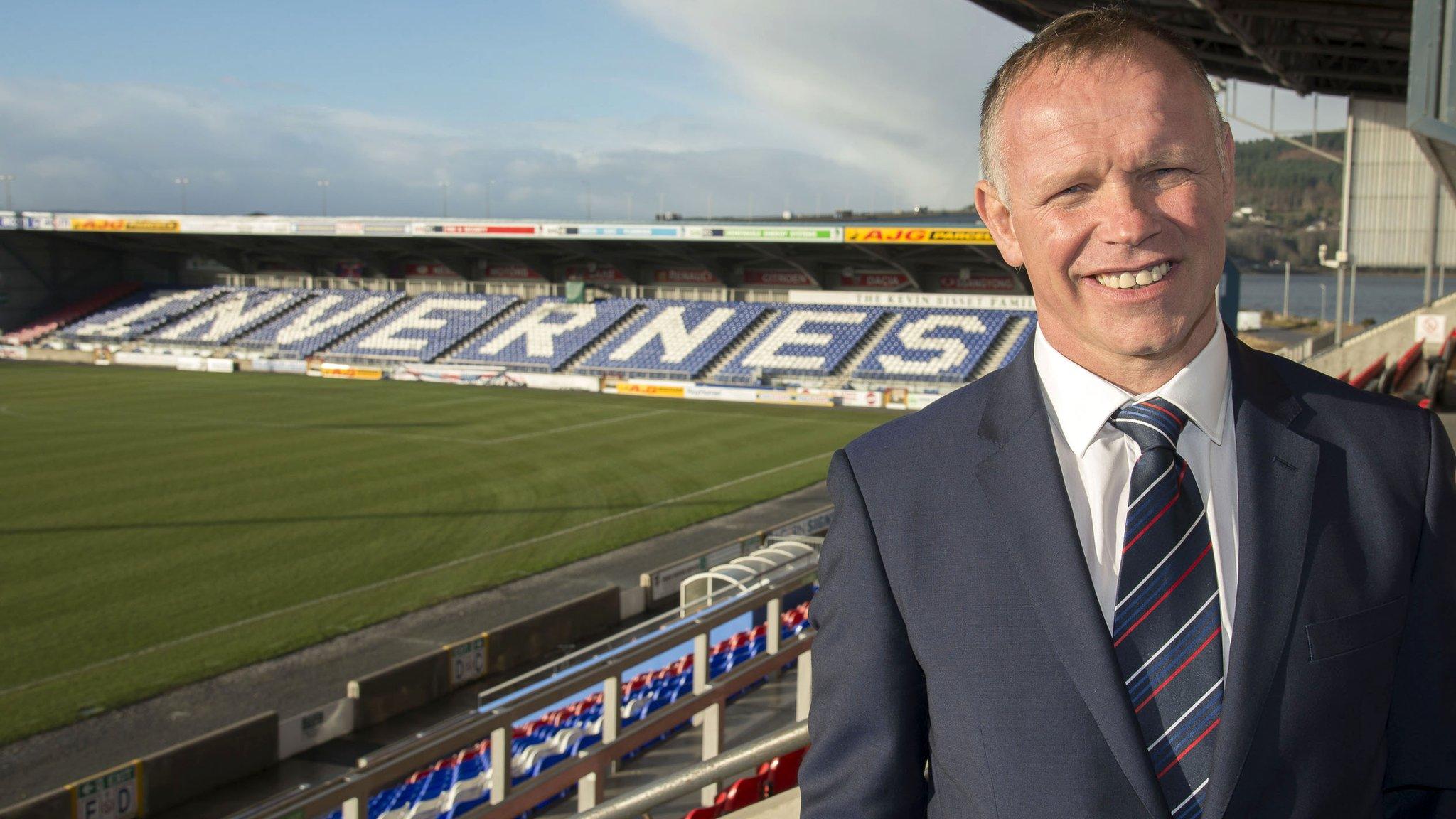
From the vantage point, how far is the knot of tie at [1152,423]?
5.33ft

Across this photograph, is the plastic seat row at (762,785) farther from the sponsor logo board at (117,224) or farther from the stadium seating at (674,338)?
the sponsor logo board at (117,224)

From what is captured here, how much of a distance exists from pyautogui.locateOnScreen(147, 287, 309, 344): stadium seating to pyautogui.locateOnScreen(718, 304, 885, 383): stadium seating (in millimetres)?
27471

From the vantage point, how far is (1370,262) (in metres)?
32.6

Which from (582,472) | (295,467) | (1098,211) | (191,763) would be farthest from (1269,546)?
(295,467)

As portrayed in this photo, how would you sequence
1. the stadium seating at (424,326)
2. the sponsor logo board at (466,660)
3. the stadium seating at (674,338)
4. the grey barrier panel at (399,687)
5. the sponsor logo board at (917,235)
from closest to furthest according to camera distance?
the grey barrier panel at (399,687), the sponsor logo board at (466,660), the sponsor logo board at (917,235), the stadium seating at (674,338), the stadium seating at (424,326)

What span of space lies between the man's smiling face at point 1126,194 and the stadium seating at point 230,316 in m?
59.4

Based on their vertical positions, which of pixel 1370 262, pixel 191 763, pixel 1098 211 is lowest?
pixel 191 763

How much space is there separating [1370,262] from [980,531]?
121 ft

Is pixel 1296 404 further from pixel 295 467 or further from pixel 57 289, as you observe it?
pixel 57 289

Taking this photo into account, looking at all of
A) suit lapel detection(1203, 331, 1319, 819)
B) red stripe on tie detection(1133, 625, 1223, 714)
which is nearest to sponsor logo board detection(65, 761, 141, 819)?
red stripe on tie detection(1133, 625, 1223, 714)

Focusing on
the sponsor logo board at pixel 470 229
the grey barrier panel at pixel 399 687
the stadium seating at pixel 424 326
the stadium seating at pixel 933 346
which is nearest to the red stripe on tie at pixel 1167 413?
the grey barrier panel at pixel 399 687

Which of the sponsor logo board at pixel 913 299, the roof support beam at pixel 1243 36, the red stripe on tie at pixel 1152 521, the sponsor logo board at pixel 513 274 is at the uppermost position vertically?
the roof support beam at pixel 1243 36

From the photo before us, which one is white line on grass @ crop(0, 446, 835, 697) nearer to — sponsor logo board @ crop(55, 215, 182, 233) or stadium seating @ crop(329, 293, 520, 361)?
stadium seating @ crop(329, 293, 520, 361)

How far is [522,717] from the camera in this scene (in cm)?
765
